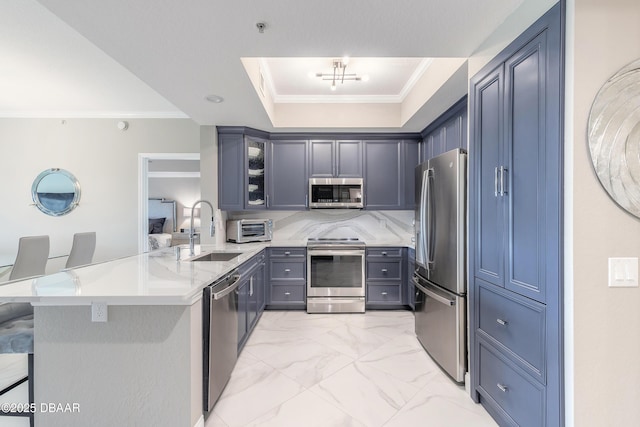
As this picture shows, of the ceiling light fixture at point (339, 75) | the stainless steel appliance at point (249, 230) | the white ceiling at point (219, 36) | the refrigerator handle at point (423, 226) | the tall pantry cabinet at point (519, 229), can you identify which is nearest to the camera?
the tall pantry cabinet at point (519, 229)

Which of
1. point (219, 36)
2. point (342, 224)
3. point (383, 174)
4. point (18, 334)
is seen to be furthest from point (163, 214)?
point (219, 36)

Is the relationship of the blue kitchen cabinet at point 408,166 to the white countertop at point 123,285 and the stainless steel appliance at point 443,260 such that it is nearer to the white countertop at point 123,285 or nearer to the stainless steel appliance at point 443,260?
the stainless steel appliance at point 443,260

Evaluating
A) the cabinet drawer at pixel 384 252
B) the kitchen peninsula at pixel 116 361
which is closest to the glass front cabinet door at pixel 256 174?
the cabinet drawer at pixel 384 252

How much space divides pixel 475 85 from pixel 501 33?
0.33 meters

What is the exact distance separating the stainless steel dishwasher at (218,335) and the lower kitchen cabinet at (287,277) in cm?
146

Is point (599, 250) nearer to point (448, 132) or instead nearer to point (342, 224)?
point (448, 132)

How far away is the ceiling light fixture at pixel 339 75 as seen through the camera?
9.20 ft

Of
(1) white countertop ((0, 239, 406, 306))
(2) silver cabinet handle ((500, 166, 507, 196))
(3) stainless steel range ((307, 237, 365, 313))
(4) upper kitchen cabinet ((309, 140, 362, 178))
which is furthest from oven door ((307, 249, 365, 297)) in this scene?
(2) silver cabinet handle ((500, 166, 507, 196))

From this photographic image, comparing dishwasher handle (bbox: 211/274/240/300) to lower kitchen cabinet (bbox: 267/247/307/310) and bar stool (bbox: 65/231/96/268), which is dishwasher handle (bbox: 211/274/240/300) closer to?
lower kitchen cabinet (bbox: 267/247/307/310)

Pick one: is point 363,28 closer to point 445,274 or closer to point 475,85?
point 475,85

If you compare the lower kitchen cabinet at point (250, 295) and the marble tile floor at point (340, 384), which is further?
the lower kitchen cabinet at point (250, 295)

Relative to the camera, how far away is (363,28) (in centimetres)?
171

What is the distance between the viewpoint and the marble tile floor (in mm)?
1783

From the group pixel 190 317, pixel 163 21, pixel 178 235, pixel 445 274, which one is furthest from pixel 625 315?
pixel 178 235
